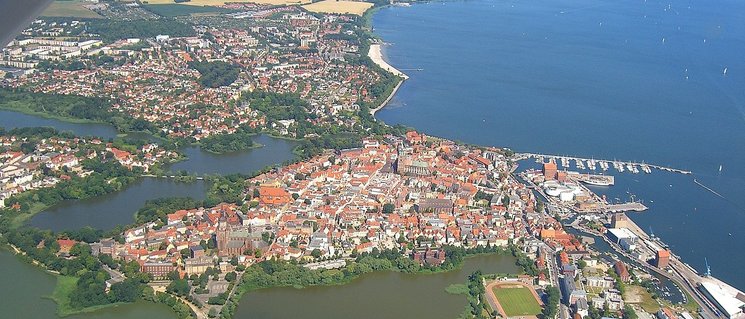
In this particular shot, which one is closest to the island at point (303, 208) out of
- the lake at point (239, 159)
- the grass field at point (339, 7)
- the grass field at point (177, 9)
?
the lake at point (239, 159)

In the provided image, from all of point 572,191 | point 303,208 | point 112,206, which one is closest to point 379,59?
point 572,191

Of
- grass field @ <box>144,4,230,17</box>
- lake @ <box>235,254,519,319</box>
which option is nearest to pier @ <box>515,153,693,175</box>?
lake @ <box>235,254,519,319</box>

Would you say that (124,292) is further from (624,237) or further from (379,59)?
(379,59)

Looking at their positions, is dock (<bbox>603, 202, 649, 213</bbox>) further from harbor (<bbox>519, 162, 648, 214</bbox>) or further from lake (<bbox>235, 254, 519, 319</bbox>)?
lake (<bbox>235, 254, 519, 319</bbox>)

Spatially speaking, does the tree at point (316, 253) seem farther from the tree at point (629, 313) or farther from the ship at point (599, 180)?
the ship at point (599, 180)

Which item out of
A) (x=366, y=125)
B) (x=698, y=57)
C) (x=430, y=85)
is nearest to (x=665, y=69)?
(x=698, y=57)

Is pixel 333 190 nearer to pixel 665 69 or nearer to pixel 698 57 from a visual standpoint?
pixel 665 69
